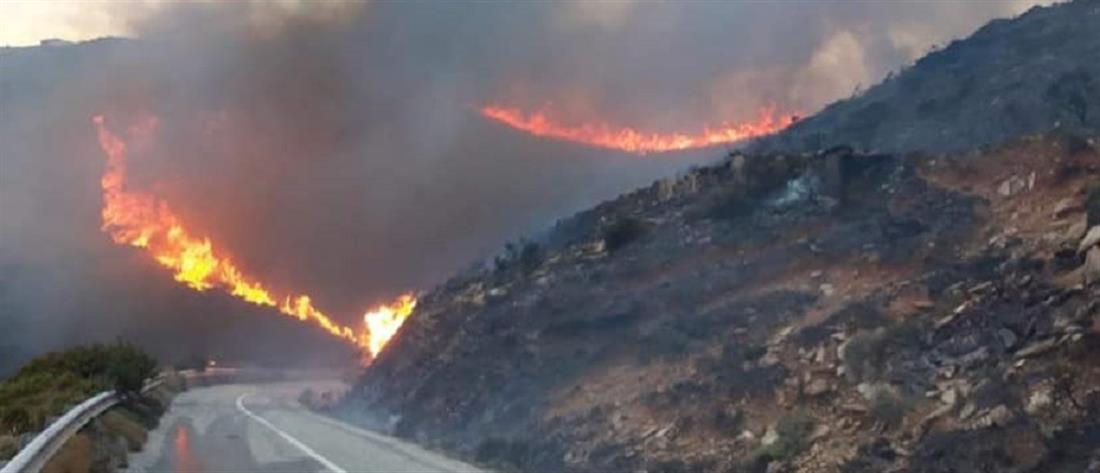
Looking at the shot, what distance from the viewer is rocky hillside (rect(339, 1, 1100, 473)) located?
15.3 meters

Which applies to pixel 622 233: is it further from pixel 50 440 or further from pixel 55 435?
pixel 50 440

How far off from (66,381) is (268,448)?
358 inches

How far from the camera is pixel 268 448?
20562mm

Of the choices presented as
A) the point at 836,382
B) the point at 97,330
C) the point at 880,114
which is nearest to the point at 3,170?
the point at 97,330

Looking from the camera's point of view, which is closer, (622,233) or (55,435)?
(55,435)

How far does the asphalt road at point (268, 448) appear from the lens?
1764 centimetres

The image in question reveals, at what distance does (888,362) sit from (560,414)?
7388mm

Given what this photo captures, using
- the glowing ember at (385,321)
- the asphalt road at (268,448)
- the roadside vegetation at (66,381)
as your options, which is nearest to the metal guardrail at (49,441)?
the roadside vegetation at (66,381)

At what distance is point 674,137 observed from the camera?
64.5 meters

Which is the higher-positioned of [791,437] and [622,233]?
[622,233]

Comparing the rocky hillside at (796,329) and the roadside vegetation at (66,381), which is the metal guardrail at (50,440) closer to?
the roadside vegetation at (66,381)

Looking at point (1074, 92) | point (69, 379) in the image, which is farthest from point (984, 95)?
point (69, 379)

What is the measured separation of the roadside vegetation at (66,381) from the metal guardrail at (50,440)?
51 centimetres

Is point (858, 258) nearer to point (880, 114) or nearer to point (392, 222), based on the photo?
point (880, 114)
